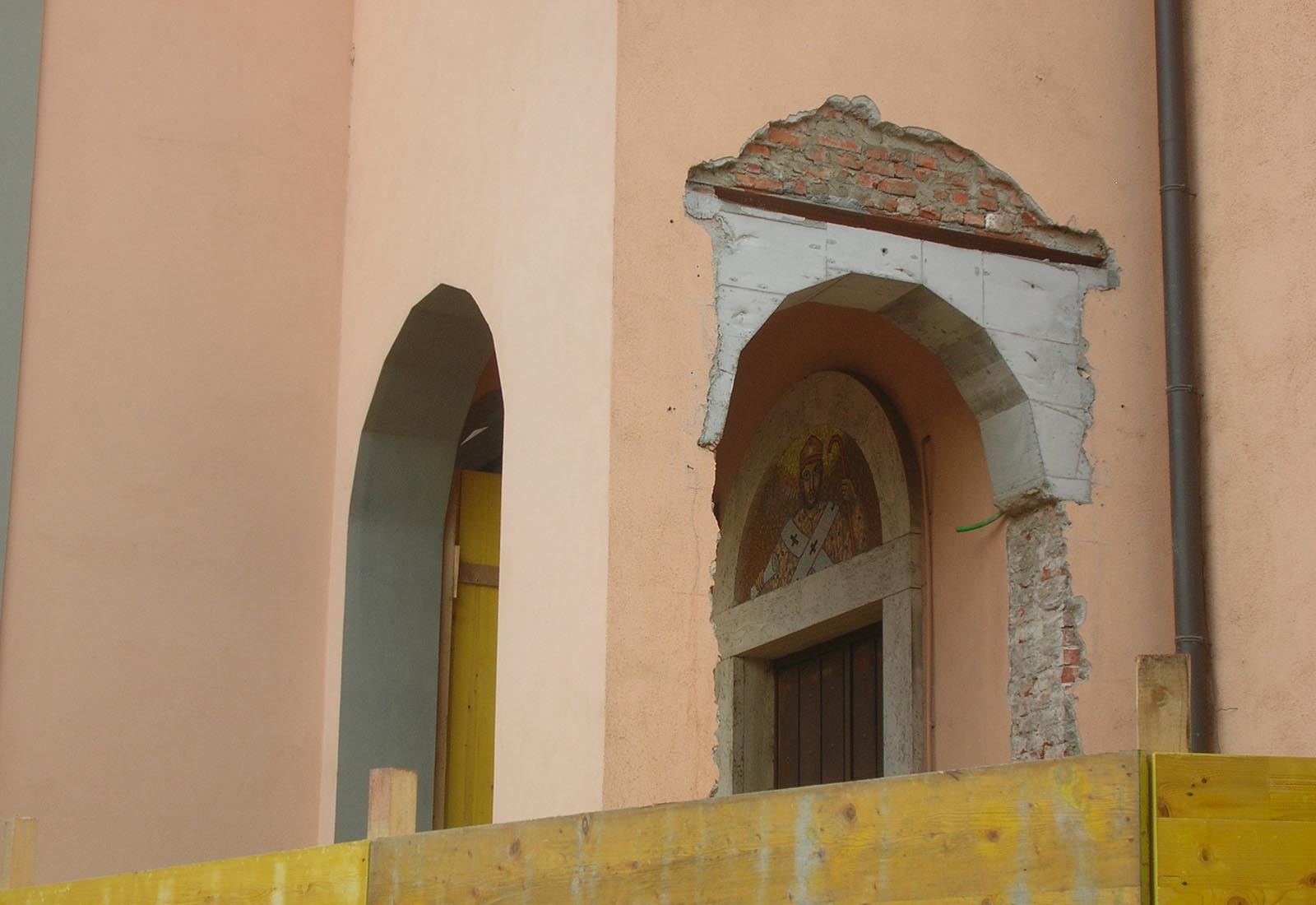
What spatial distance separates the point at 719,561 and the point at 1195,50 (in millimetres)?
3600

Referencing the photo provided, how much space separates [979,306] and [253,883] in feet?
11.4

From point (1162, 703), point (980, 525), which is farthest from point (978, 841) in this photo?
point (980, 525)

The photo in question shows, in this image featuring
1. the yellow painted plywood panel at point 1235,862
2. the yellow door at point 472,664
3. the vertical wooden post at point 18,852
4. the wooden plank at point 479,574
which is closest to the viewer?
the yellow painted plywood panel at point 1235,862

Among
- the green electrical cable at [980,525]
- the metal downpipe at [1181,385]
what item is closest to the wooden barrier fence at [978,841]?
the metal downpipe at [1181,385]

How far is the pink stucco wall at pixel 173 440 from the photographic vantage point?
25.4 feet

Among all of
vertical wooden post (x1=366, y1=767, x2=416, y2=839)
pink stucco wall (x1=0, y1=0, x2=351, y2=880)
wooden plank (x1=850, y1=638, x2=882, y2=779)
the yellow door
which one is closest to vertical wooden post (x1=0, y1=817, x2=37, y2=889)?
pink stucco wall (x1=0, y1=0, x2=351, y2=880)

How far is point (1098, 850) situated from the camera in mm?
2346

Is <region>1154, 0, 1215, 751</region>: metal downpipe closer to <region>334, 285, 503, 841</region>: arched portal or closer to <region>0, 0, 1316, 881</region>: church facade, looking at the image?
<region>0, 0, 1316, 881</region>: church facade

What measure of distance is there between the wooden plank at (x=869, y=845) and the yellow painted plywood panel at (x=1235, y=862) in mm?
46

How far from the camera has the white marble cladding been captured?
241 inches

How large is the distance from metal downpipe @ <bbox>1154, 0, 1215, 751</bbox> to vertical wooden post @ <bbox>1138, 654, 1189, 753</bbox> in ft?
12.9

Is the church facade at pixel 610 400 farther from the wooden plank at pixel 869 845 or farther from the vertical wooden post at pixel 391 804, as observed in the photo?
the wooden plank at pixel 869 845

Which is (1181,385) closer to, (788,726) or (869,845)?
(788,726)

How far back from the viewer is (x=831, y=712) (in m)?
8.38
